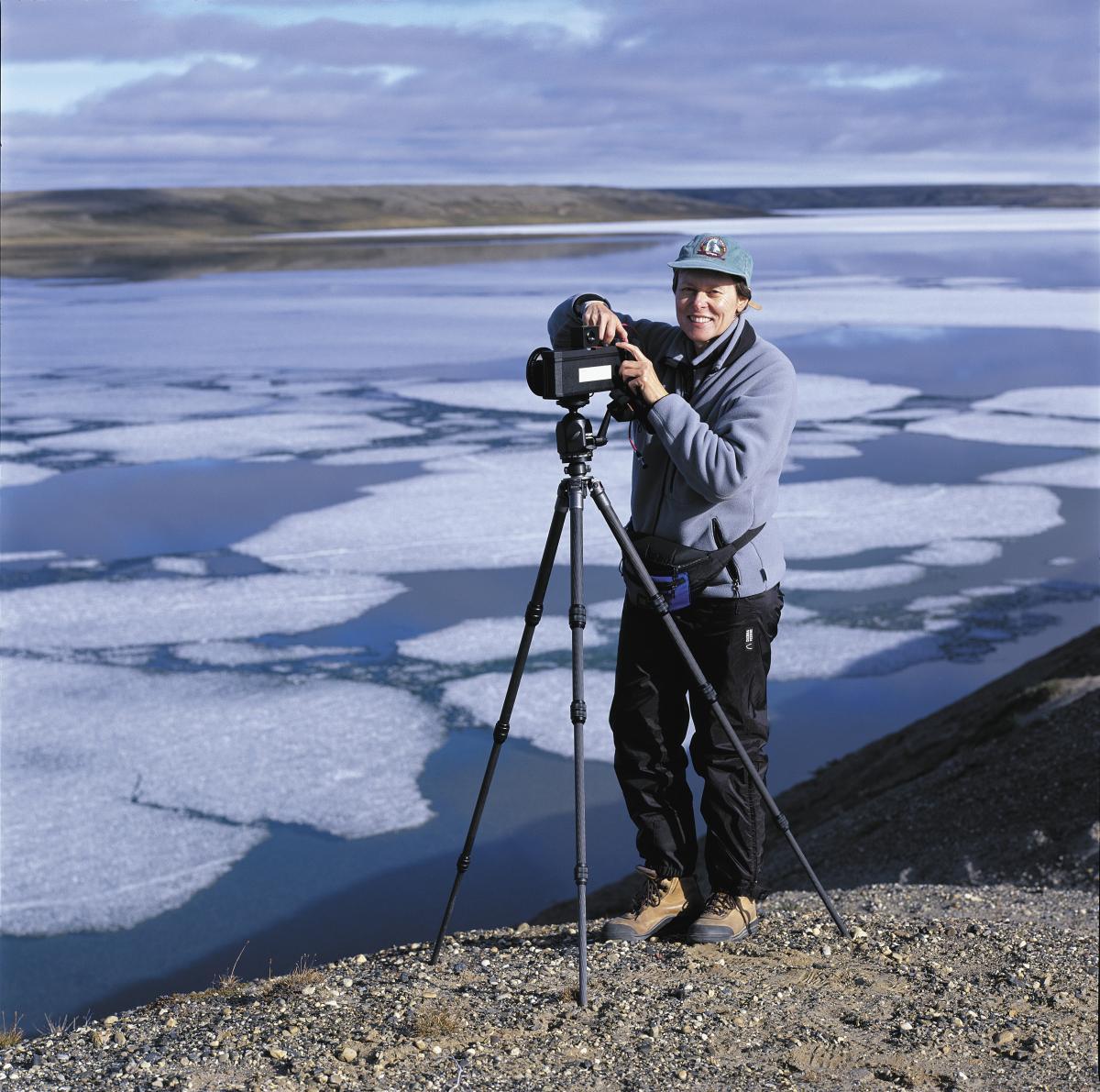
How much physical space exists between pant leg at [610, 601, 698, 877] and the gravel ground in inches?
12.6

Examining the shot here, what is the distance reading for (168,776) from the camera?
21.5 ft

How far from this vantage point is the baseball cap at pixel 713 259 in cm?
326

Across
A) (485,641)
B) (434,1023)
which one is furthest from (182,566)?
(434,1023)

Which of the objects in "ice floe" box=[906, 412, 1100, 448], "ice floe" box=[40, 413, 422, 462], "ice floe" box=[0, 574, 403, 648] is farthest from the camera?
"ice floe" box=[906, 412, 1100, 448]

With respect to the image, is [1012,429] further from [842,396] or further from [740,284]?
[740,284]

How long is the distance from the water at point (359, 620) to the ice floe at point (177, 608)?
1.3 inches

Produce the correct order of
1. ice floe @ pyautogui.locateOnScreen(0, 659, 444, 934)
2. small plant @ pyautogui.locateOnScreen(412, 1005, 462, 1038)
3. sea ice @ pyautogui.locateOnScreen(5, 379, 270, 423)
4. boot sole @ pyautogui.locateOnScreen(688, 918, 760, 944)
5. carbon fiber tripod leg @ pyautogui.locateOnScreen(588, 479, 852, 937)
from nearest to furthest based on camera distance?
small plant @ pyautogui.locateOnScreen(412, 1005, 462, 1038) → carbon fiber tripod leg @ pyautogui.locateOnScreen(588, 479, 852, 937) → boot sole @ pyautogui.locateOnScreen(688, 918, 760, 944) → ice floe @ pyautogui.locateOnScreen(0, 659, 444, 934) → sea ice @ pyautogui.locateOnScreen(5, 379, 270, 423)

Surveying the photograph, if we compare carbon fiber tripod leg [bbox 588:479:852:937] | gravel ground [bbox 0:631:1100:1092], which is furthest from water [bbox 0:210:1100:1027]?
carbon fiber tripod leg [bbox 588:479:852:937]

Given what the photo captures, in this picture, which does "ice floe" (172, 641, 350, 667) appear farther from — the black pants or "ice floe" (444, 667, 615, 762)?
the black pants

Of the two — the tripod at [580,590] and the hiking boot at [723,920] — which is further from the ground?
the tripod at [580,590]

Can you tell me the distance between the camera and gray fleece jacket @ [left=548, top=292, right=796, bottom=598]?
319cm

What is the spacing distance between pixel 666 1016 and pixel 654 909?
1.47ft

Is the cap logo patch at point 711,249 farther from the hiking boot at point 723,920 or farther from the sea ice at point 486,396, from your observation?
the sea ice at point 486,396

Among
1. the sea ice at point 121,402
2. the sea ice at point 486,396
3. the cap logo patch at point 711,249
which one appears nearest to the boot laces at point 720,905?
the cap logo patch at point 711,249
